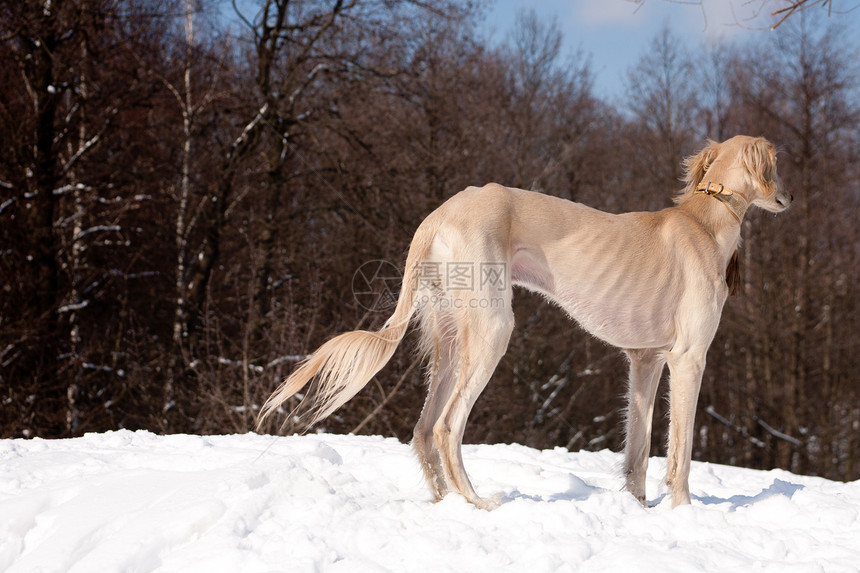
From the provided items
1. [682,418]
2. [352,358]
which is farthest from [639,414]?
[352,358]

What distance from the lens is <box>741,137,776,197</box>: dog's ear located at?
13.4 ft

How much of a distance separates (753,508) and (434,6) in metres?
11.3

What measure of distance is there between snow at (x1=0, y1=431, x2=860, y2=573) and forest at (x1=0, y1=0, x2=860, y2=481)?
2748 mm

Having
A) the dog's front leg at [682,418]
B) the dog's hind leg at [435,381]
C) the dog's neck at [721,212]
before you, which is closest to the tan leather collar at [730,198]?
the dog's neck at [721,212]

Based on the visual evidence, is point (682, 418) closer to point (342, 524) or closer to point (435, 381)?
point (435, 381)

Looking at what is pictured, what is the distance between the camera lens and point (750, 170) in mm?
4113

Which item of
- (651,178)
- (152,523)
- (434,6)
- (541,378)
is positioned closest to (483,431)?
(541,378)

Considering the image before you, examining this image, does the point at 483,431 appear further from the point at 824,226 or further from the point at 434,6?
the point at 824,226

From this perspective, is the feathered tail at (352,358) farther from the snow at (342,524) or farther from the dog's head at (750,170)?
the dog's head at (750,170)

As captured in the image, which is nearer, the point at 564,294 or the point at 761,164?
the point at 564,294

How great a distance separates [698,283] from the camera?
3.83 meters

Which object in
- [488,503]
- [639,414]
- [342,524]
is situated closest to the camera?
[342,524]

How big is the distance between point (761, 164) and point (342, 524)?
3.11 meters

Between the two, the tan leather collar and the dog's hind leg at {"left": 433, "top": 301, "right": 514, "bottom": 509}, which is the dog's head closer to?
the tan leather collar
